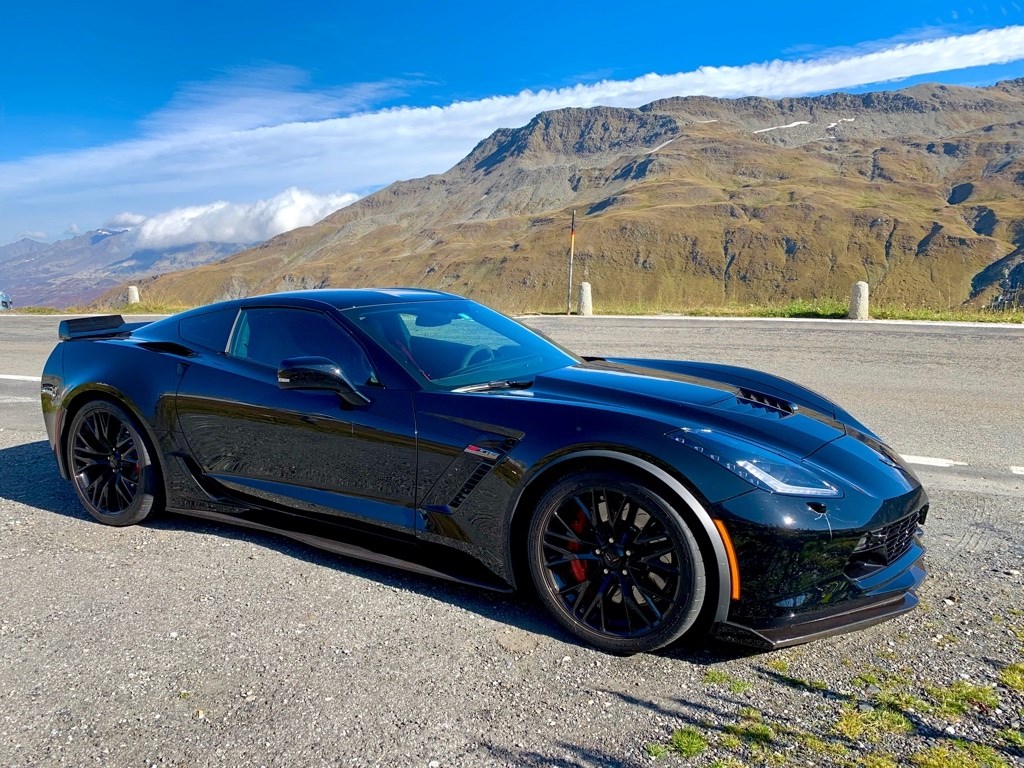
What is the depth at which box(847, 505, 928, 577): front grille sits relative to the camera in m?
2.68

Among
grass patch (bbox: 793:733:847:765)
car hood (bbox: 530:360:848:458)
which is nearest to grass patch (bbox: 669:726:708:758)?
grass patch (bbox: 793:733:847:765)

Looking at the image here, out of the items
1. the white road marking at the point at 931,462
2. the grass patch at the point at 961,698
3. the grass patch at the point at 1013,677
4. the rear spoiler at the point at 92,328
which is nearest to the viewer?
the grass patch at the point at 961,698

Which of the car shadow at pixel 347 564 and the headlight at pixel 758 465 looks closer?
the headlight at pixel 758 465

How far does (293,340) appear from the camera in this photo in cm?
385

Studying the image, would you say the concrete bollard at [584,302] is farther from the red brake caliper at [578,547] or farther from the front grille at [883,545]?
the red brake caliper at [578,547]

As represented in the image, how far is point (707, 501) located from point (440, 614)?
1259 millimetres

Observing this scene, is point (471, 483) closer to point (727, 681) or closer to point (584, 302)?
point (727, 681)

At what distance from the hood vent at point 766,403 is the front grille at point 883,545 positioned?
0.66 metres

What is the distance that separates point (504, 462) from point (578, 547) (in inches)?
17.9

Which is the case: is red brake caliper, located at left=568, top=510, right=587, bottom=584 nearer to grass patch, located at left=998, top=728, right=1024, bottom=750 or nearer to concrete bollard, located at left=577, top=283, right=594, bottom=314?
grass patch, located at left=998, top=728, right=1024, bottom=750

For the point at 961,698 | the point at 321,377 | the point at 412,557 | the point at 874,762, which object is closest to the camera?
the point at 874,762

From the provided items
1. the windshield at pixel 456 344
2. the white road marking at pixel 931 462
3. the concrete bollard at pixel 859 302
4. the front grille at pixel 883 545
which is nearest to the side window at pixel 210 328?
the windshield at pixel 456 344

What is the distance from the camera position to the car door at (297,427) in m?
3.30

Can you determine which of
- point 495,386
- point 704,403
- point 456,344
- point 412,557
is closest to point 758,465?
point 704,403
